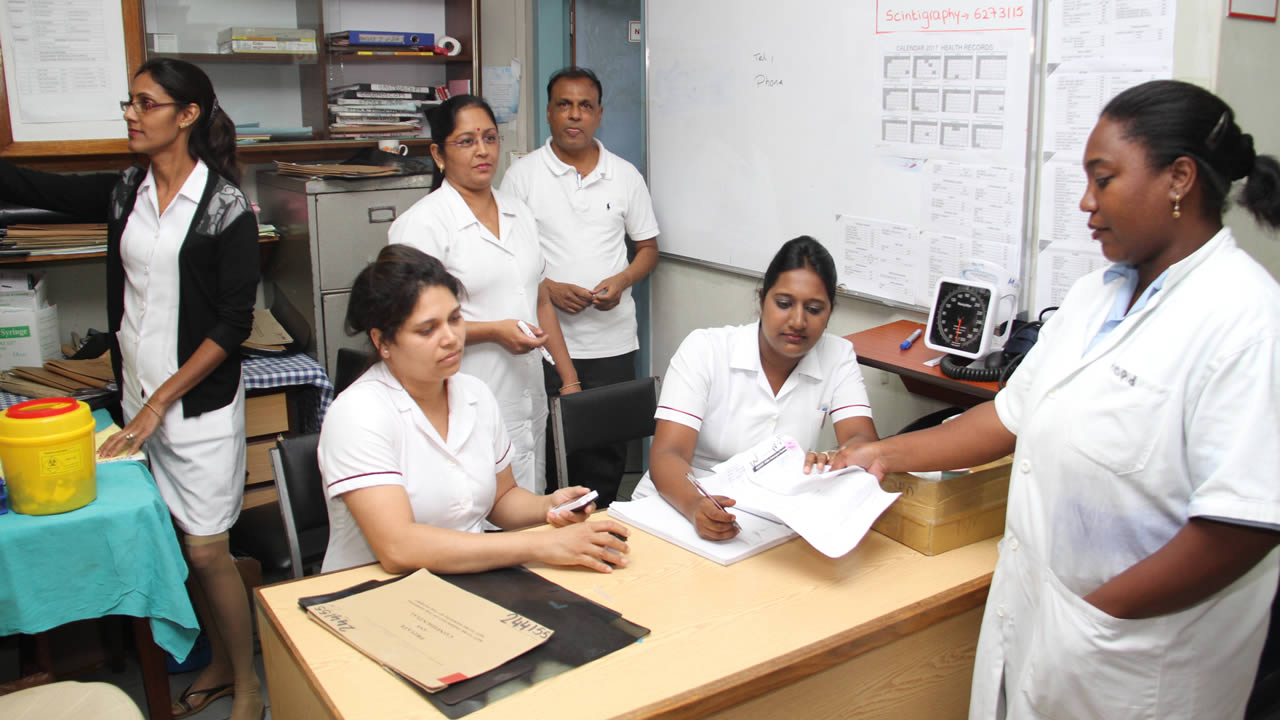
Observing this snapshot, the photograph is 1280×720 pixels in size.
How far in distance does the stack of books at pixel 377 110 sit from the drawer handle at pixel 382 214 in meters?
0.54

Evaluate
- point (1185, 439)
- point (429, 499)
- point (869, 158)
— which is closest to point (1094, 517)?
point (1185, 439)

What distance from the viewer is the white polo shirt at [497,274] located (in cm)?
274

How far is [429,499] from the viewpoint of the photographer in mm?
1937

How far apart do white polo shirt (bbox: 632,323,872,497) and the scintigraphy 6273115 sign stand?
3.22ft

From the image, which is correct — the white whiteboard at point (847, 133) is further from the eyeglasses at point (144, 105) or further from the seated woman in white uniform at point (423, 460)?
the eyeglasses at point (144, 105)

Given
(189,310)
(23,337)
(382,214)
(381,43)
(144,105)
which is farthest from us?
(381,43)

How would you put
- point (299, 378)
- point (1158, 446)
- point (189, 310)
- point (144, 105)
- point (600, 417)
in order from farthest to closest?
point (299, 378), point (600, 417), point (189, 310), point (144, 105), point (1158, 446)

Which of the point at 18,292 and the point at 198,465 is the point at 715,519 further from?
the point at 18,292

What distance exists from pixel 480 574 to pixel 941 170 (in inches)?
71.4

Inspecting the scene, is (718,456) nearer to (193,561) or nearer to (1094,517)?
(1094,517)

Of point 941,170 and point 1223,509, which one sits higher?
point 941,170

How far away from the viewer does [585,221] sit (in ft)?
11.6

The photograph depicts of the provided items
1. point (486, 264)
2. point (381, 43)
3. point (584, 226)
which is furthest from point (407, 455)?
point (381, 43)

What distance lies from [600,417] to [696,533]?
68 cm
